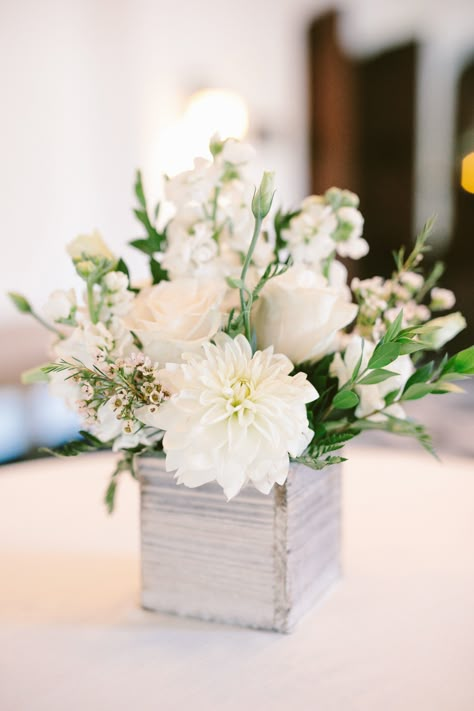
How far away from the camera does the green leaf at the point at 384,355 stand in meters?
0.55

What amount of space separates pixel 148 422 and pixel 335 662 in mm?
272

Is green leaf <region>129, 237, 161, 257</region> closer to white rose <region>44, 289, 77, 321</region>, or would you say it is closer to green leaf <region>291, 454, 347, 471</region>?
white rose <region>44, 289, 77, 321</region>

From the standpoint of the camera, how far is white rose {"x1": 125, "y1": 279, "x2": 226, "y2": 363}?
1.90 ft

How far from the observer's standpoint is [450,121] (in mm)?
4074

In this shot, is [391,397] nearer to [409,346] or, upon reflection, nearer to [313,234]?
[409,346]

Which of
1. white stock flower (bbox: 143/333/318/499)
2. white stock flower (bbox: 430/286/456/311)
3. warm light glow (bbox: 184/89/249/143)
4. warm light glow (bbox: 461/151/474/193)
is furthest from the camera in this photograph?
warm light glow (bbox: 461/151/474/193)

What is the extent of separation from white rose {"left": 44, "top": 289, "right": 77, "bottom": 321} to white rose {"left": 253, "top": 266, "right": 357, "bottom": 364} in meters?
0.18

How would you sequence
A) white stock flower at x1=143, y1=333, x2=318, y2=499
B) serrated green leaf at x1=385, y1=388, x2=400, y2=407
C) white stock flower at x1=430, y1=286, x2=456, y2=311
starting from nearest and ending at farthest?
white stock flower at x1=143, y1=333, x2=318, y2=499
serrated green leaf at x1=385, y1=388, x2=400, y2=407
white stock flower at x1=430, y1=286, x2=456, y2=311

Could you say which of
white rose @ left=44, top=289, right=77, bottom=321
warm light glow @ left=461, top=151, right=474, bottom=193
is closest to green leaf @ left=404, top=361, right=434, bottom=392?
white rose @ left=44, top=289, right=77, bottom=321

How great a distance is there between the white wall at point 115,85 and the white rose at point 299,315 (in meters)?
2.71

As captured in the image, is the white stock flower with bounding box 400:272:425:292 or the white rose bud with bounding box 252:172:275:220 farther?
the white stock flower with bounding box 400:272:425:292

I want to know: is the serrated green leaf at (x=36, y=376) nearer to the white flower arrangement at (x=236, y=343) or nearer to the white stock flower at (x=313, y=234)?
the white flower arrangement at (x=236, y=343)

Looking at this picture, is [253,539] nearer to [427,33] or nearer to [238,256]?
[238,256]

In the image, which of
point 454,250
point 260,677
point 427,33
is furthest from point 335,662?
point 427,33
